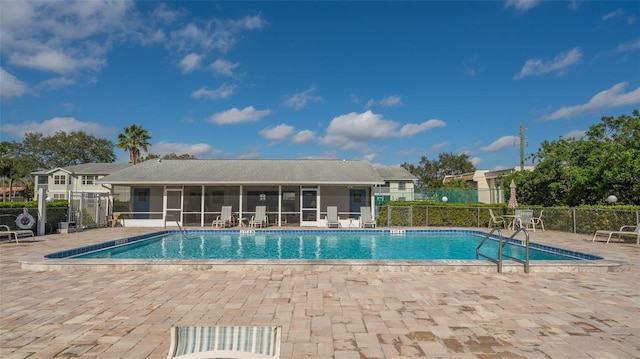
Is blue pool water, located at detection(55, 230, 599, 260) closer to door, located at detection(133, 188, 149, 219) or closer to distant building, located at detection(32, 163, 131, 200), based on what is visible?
door, located at detection(133, 188, 149, 219)

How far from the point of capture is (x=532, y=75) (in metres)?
19.5

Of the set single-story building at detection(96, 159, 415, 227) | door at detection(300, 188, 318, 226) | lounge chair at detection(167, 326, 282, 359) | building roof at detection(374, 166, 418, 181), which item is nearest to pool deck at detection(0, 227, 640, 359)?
lounge chair at detection(167, 326, 282, 359)

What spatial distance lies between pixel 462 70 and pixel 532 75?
12.5 feet

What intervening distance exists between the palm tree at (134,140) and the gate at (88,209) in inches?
774

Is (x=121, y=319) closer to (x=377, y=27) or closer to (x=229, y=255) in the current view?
(x=229, y=255)

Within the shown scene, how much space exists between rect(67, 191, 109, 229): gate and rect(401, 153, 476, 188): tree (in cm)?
4561

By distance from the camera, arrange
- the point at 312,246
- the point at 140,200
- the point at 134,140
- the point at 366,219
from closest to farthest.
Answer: the point at 312,246 → the point at 366,219 → the point at 140,200 → the point at 134,140

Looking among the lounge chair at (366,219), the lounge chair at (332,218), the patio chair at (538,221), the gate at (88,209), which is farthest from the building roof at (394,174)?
the gate at (88,209)

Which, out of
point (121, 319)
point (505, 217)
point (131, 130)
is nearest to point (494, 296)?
point (121, 319)

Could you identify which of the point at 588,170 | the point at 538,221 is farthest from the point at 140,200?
the point at 588,170

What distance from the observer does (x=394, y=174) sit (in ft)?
108

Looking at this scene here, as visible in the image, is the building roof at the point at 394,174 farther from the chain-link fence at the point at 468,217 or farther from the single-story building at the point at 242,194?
the single-story building at the point at 242,194

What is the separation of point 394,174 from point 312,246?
22.0m

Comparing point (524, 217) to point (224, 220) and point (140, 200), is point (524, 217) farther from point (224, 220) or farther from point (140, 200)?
point (140, 200)
